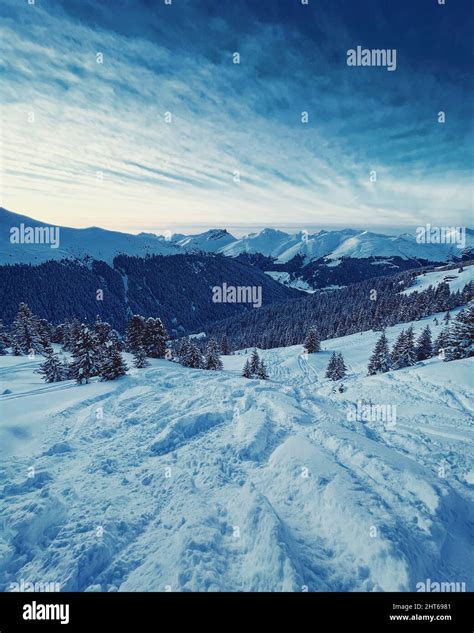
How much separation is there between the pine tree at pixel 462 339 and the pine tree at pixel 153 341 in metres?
34.3

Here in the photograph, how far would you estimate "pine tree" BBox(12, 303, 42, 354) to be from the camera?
132ft

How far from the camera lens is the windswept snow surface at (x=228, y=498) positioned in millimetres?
5773

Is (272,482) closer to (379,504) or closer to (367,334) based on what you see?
(379,504)

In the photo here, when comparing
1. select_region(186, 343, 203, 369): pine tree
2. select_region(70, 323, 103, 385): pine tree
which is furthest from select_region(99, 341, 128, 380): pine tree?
select_region(186, 343, 203, 369): pine tree

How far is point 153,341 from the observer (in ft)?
113

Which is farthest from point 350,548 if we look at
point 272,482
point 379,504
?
point 272,482

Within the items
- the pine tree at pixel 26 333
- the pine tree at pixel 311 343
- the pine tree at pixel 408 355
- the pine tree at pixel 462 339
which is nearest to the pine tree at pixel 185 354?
the pine tree at pixel 26 333

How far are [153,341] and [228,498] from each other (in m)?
28.9

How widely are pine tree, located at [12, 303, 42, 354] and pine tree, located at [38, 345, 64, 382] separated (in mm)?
14815

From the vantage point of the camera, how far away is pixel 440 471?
975cm

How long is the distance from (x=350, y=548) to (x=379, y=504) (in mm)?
1622

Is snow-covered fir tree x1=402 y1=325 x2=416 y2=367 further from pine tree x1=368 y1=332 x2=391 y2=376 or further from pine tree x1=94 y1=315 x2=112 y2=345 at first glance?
pine tree x1=94 y1=315 x2=112 y2=345

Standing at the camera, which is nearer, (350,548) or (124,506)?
(350,548)

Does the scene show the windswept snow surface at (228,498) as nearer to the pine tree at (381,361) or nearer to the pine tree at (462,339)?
the pine tree at (462,339)
